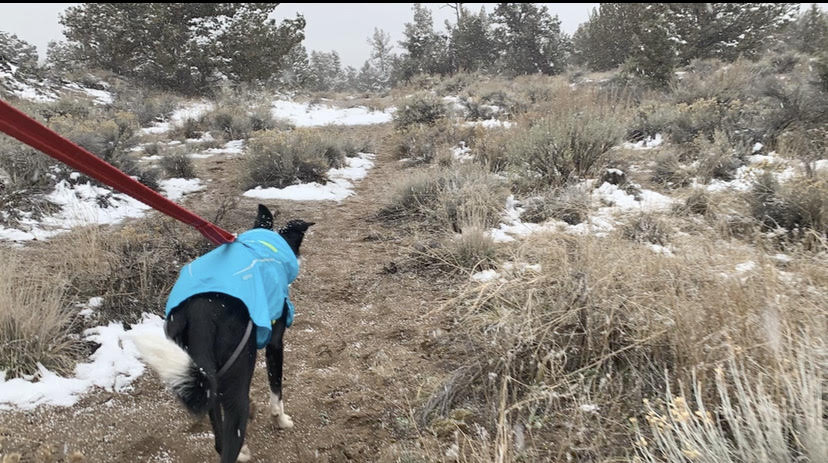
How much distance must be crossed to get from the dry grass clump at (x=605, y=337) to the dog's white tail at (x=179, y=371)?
102 centimetres

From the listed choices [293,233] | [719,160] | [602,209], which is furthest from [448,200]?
[719,160]

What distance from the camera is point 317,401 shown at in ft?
8.11

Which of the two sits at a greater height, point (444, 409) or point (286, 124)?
point (286, 124)

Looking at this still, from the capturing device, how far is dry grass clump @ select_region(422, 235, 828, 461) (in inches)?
69.4

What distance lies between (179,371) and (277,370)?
83cm

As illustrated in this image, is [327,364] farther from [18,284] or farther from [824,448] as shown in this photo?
[824,448]

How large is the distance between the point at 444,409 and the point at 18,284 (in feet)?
8.70

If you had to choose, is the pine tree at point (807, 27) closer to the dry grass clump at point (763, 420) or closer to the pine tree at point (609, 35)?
the pine tree at point (609, 35)

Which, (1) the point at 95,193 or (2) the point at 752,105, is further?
(2) the point at 752,105

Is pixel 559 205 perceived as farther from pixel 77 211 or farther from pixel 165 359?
pixel 77 211

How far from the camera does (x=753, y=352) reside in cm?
169

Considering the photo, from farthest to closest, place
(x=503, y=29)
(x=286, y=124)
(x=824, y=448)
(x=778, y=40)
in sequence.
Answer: (x=503, y=29) → (x=778, y=40) → (x=286, y=124) → (x=824, y=448)

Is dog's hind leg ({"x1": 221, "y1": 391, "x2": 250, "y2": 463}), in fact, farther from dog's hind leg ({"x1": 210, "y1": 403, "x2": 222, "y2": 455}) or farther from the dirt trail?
the dirt trail

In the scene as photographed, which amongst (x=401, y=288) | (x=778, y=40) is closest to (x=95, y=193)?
(x=401, y=288)
